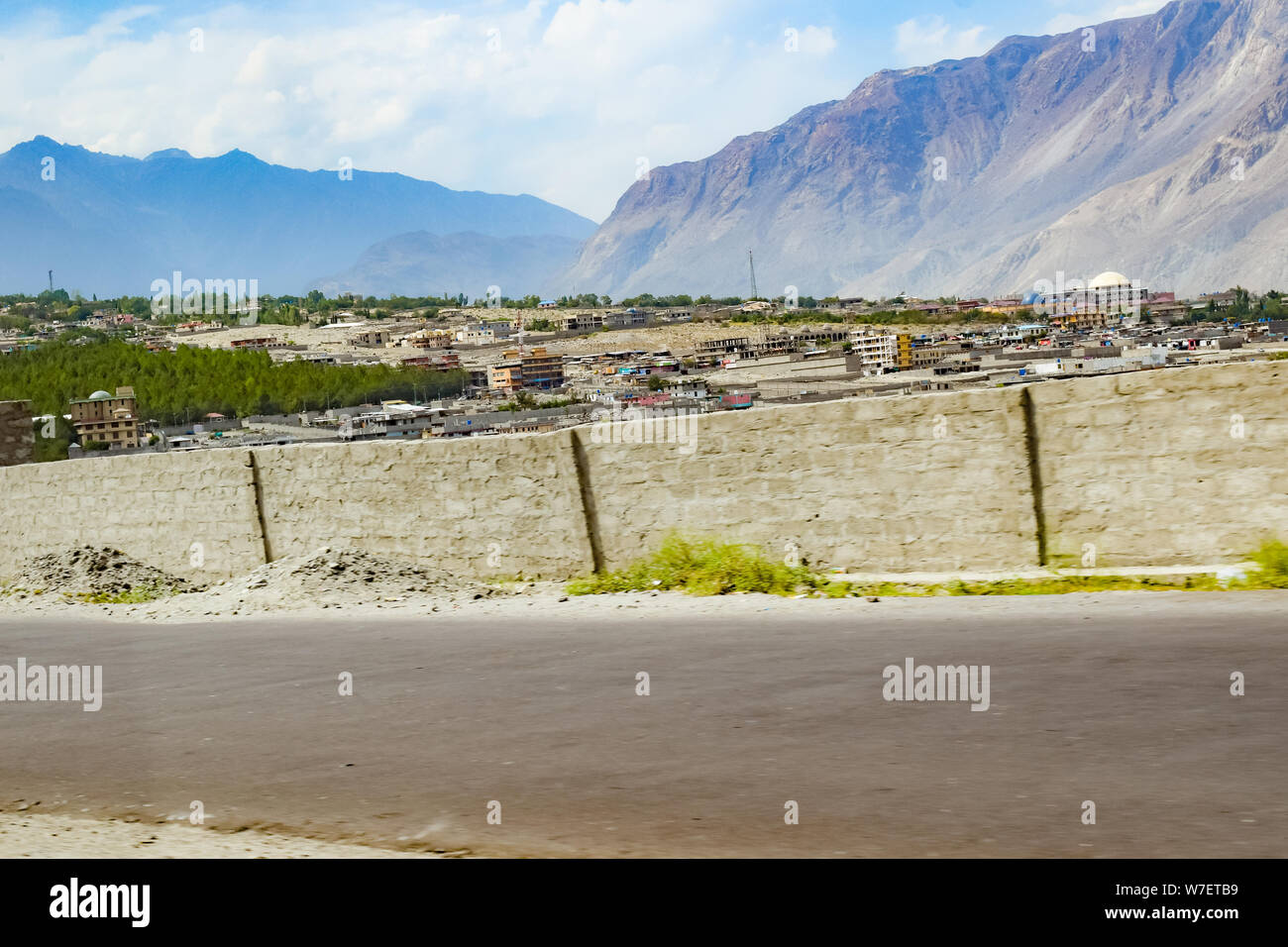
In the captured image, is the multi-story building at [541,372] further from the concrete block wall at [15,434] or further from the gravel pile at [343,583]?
the gravel pile at [343,583]

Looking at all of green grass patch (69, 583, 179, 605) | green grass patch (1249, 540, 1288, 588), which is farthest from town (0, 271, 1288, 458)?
green grass patch (1249, 540, 1288, 588)

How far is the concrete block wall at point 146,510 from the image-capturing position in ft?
58.0

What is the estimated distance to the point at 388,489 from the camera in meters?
16.0

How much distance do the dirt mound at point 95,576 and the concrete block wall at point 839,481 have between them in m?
7.36

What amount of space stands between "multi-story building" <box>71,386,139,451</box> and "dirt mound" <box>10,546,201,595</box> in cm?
1449

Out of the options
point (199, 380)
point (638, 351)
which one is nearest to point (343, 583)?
point (199, 380)

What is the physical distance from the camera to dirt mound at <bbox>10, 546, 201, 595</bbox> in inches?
709

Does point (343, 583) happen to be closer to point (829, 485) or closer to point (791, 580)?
point (791, 580)

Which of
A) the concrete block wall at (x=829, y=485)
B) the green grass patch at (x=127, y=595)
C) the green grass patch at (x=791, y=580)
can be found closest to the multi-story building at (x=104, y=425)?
the green grass patch at (x=127, y=595)

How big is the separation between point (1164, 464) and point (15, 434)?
1933 centimetres

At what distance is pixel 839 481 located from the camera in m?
12.8

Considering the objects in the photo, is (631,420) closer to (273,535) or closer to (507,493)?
(507,493)
